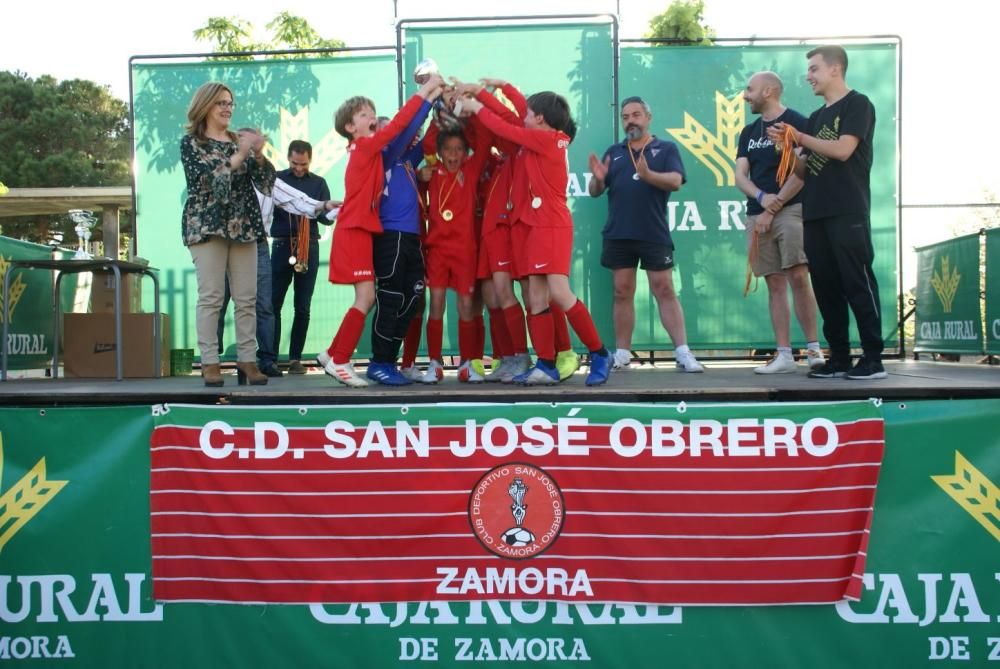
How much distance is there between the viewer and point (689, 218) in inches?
237

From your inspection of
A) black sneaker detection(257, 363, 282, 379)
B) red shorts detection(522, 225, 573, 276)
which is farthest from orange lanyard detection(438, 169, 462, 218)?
black sneaker detection(257, 363, 282, 379)

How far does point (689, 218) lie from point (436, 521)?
3689 mm

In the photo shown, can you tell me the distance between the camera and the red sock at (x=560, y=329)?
15.1 feet

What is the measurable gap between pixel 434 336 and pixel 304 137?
2542 millimetres

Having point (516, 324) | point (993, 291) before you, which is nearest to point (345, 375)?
point (516, 324)

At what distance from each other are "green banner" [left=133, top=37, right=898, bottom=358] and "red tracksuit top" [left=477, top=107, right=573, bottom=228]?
68.7 inches

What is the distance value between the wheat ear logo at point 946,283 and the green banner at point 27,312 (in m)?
7.61

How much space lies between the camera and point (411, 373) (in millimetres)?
4629

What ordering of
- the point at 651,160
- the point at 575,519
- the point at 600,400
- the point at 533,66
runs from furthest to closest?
1. the point at 533,66
2. the point at 651,160
3. the point at 600,400
4. the point at 575,519

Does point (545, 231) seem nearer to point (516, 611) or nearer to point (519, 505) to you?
point (519, 505)

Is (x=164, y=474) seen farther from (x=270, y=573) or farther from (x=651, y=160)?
(x=651, y=160)

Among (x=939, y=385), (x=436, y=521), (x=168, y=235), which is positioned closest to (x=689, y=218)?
(x=939, y=385)

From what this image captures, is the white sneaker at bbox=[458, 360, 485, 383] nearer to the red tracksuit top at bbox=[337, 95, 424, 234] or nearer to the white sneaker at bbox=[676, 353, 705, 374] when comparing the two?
the red tracksuit top at bbox=[337, 95, 424, 234]

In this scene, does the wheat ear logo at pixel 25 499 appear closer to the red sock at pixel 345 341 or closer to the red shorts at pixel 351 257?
the red sock at pixel 345 341
